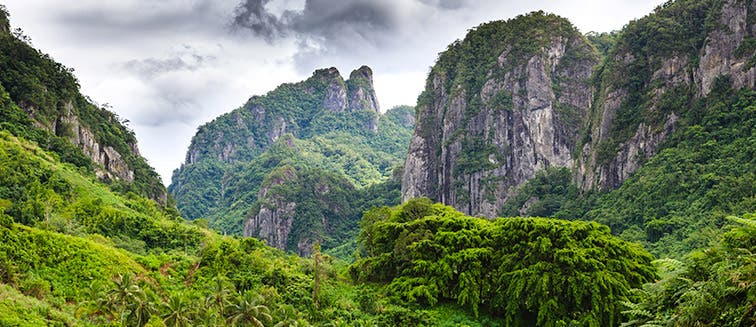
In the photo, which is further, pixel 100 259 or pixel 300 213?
pixel 300 213

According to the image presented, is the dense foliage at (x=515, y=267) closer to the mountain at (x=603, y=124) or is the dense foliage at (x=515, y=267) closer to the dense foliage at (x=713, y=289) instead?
the dense foliage at (x=713, y=289)

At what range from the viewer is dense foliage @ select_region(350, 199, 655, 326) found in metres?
33.7

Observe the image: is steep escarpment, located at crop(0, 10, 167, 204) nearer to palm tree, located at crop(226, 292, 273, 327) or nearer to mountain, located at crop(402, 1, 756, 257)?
palm tree, located at crop(226, 292, 273, 327)

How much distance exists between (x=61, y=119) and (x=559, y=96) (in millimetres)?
94593

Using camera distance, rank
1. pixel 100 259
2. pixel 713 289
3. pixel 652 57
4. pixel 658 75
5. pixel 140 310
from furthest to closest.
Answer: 1. pixel 652 57
2. pixel 658 75
3. pixel 100 259
4. pixel 140 310
5. pixel 713 289

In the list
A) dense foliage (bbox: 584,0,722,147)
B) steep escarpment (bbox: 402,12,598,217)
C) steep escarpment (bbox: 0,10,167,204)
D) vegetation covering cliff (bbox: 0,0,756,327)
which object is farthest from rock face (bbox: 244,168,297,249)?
dense foliage (bbox: 584,0,722,147)

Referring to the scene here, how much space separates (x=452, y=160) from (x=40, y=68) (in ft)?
269

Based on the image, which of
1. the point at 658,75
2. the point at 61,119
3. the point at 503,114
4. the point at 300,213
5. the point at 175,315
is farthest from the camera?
the point at 300,213

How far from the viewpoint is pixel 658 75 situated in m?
91.2

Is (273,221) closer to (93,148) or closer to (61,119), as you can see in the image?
(93,148)

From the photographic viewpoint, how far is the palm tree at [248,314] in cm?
3100

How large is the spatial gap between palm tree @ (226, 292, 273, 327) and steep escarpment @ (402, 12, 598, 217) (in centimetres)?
9369

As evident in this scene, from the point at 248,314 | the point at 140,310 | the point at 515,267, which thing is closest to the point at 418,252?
the point at 515,267

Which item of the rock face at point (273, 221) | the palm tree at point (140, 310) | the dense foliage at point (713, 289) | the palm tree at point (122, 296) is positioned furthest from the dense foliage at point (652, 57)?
the dense foliage at point (713, 289)
